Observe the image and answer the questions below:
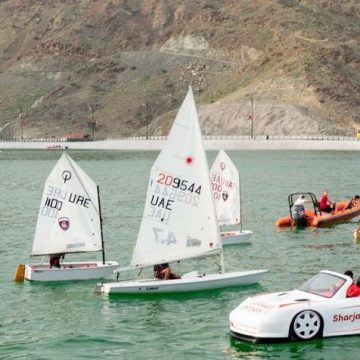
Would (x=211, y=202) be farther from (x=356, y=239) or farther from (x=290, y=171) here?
(x=290, y=171)

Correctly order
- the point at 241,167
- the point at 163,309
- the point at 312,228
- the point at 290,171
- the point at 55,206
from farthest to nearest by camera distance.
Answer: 1. the point at 241,167
2. the point at 290,171
3. the point at 312,228
4. the point at 55,206
5. the point at 163,309

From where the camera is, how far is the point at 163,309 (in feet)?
112

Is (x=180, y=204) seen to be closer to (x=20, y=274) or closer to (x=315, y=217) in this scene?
(x=20, y=274)

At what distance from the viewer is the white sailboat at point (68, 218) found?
41188 millimetres

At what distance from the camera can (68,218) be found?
41.4 m

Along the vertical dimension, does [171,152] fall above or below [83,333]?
above

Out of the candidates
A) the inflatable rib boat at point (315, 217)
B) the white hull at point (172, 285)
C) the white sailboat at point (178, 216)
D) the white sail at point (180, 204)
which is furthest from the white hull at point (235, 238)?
the white sail at point (180, 204)

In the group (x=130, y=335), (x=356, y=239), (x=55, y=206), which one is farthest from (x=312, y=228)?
(x=130, y=335)

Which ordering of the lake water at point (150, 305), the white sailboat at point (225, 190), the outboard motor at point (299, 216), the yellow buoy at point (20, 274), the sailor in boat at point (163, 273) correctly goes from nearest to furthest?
1. the lake water at point (150, 305)
2. the sailor in boat at point (163, 273)
3. the yellow buoy at point (20, 274)
4. the white sailboat at point (225, 190)
5. the outboard motor at point (299, 216)

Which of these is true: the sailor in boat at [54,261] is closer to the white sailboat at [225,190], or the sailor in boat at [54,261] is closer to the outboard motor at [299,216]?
the white sailboat at [225,190]

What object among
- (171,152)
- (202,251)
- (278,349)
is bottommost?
(278,349)

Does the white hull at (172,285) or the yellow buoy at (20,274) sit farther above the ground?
the yellow buoy at (20,274)

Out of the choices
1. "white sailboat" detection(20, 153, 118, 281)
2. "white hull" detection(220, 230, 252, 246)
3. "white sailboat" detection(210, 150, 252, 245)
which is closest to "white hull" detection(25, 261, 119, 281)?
"white sailboat" detection(20, 153, 118, 281)

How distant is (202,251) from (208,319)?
138 inches
